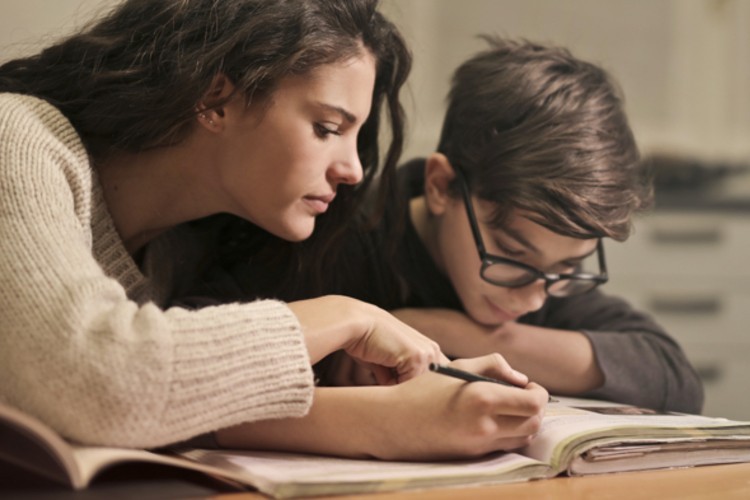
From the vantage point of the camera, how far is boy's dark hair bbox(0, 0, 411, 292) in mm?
928

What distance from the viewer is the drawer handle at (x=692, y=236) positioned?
2338mm

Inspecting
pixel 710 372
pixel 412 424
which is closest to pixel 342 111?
pixel 412 424

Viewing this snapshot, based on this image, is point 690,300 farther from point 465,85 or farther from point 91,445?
point 91,445

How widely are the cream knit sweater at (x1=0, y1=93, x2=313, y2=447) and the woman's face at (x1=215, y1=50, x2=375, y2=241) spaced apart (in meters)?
0.21

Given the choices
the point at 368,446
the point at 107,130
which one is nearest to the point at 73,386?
the point at 368,446

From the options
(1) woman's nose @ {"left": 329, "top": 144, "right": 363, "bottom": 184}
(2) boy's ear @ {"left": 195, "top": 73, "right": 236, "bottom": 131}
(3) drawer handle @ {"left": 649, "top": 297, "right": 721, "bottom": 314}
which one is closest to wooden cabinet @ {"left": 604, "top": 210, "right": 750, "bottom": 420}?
(3) drawer handle @ {"left": 649, "top": 297, "right": 721, "bottom": 314}

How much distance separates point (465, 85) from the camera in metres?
1.29

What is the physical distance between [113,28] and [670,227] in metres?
1.72

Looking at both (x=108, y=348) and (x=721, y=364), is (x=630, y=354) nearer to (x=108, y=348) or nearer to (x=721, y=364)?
(x=108, y=348)

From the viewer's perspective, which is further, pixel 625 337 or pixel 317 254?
pixel 625 337

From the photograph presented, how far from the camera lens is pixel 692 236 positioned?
7.71ft

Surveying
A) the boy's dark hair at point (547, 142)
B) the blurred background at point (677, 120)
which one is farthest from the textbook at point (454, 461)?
the blurred background at point (677, 120)

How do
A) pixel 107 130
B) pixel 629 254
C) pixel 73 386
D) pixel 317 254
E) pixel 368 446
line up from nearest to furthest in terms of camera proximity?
pixel 73 386
pixel 368 446
pixel 107 130
pixel 317 254
pixel 629 254

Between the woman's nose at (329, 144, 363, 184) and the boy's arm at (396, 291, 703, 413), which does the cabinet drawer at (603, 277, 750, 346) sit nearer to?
the boy's arm at (396, 291, 703, 413)
